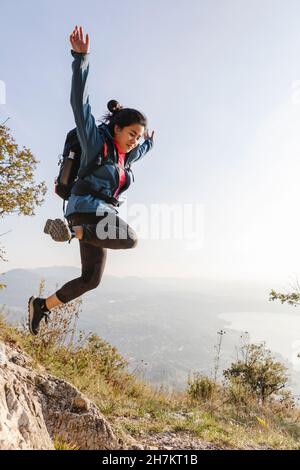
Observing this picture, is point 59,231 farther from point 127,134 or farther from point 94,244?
point 127,134

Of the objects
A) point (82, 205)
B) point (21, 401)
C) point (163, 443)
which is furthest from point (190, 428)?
point (82, 205)

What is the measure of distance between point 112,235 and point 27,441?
1.74m

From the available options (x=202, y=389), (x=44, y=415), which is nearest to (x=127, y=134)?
(x=44, y=415)

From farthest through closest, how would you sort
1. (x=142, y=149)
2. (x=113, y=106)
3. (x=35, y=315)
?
(x=142, y=149) → (x=35, y=315) → (x=113, y=106)

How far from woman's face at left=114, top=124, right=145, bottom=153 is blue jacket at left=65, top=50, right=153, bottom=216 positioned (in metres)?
0.11

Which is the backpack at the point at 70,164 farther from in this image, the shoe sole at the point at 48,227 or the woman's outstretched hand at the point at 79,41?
the woman's outstretched hand at the point at 79,41

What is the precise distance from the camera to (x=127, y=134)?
10.2ft

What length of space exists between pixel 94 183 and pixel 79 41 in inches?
49.0

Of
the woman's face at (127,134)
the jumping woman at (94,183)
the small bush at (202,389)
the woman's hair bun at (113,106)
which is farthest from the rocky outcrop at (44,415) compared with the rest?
the small bush at (202,389)

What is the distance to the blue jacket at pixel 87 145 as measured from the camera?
105 inches

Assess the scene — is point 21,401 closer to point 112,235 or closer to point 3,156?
point 112,235

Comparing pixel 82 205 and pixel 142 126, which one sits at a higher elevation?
pixel 142 126
